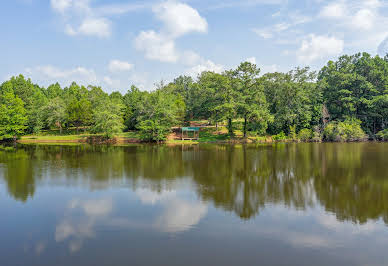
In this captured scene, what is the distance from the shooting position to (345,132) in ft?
162

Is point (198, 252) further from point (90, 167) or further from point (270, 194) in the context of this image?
point (90, 167)

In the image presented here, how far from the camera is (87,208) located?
44.9 ft

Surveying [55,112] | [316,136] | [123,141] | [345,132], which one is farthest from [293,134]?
[55,112]

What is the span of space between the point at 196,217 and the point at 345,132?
150 ft

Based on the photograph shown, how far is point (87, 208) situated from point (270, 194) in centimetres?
953

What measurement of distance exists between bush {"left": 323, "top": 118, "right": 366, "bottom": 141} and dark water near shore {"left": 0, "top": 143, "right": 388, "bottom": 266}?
95.0ft

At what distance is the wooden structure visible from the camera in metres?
52.2

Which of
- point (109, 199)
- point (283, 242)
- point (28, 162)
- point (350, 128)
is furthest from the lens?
point (350, 128)

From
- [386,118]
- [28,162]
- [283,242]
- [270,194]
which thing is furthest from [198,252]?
[386,118]

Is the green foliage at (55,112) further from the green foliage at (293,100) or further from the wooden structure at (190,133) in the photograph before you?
the green foliage at (293,100)

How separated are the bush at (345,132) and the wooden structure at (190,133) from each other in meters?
23.1

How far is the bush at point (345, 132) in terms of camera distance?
161 feet

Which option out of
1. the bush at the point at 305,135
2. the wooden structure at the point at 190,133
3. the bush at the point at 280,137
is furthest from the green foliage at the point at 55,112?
the bush at the point at 305,135

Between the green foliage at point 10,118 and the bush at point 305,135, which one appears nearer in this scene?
the bush at point 305,135
